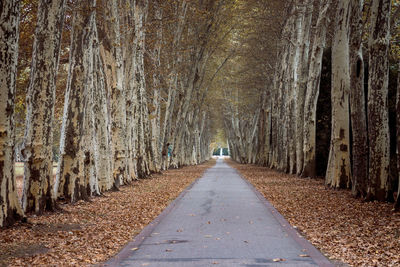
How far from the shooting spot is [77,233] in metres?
9.32

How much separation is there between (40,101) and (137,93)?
48.0ft

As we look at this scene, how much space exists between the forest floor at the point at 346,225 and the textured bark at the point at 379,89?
46.2 inches

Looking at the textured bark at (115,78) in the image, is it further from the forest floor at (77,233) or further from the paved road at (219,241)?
the paved road at (219,241)

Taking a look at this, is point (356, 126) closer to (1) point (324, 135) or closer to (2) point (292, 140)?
(1) point (324, 135)

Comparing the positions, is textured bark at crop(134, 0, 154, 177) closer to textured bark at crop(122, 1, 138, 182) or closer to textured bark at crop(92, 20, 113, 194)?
textured bark at crop(122, 1, 138, 182)

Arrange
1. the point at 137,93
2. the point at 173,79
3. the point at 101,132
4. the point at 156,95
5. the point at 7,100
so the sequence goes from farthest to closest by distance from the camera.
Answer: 1. the point at 173,79
2. the point at 156,95
3. the point at 137,93
4. the point at 101,132
5. the point at 7,100

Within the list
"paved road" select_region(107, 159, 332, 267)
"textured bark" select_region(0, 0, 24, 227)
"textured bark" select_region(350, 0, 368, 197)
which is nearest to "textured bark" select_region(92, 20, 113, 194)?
"paved road" select_region(107, 159, 332, 267)

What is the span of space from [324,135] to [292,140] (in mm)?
4259

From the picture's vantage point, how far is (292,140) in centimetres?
3002

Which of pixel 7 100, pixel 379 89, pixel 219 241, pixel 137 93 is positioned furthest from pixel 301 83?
pixel 7 100

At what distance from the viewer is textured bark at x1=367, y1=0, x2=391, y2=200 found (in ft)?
43.8

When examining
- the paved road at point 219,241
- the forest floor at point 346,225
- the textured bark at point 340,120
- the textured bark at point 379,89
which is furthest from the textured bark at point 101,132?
the textured bark at point 379,89

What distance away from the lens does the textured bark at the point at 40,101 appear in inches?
438

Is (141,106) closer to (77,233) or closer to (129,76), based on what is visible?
(129,76)
